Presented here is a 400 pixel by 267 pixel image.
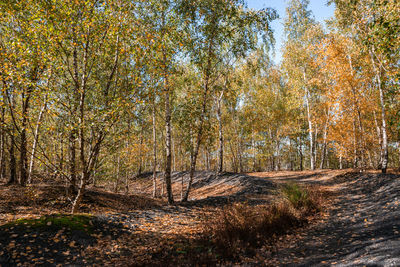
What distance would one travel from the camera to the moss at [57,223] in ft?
17.0

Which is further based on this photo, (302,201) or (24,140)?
(302,201)

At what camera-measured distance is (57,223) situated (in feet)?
17.7

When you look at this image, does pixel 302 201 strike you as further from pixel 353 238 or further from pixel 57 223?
pixel 57 223

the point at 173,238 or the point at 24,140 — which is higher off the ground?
the point at 24,140

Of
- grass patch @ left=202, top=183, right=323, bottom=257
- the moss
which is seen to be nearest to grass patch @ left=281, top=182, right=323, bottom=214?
grass patch @ left=202, top=183, right=323, bottom=257

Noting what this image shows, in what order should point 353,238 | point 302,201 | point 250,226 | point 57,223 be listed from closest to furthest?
point 353,238 → point 57,223 → point 250,226 → point 302,201

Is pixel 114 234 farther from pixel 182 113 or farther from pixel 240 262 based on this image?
pixel 182 113

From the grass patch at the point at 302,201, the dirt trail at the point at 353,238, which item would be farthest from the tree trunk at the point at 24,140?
the grass patch at the point at 302,201

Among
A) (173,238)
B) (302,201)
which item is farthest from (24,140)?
(302,201)

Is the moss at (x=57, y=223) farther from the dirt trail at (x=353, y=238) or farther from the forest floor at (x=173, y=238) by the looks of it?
the dirt trail at (x=353, y=238)

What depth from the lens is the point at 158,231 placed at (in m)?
6.39

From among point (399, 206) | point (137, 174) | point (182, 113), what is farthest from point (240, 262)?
point (137, 174)

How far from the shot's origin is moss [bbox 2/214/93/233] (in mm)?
5180

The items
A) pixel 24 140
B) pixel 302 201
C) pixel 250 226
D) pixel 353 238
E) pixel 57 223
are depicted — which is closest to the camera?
pixel 353 238
